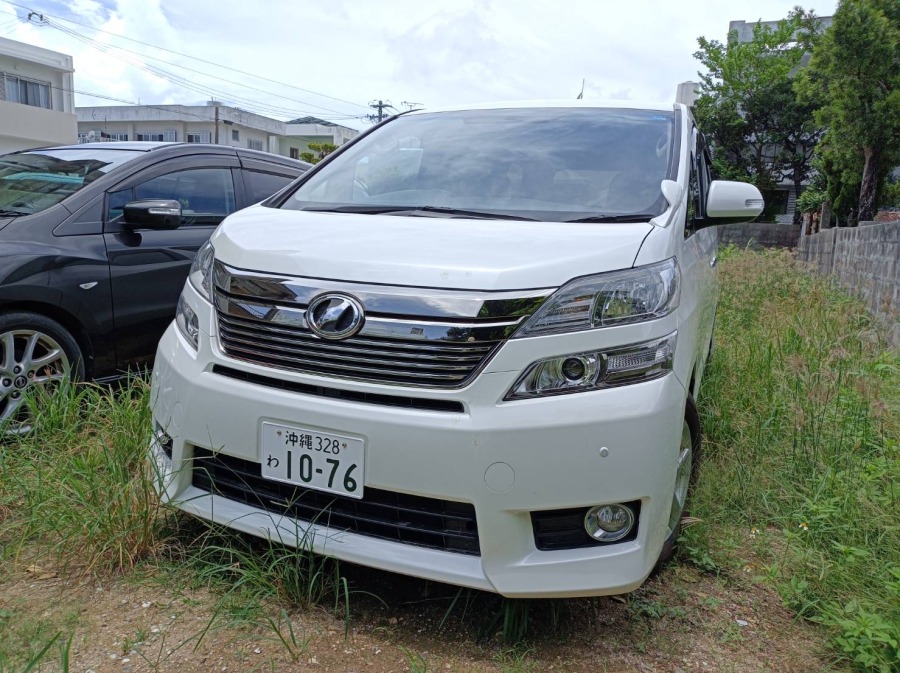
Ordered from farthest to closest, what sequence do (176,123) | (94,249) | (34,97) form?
(176,123)
(34,97)
(94,249)

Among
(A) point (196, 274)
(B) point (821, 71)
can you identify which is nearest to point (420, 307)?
(A) point (196, 274)

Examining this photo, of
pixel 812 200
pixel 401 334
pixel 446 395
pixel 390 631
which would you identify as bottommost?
pixel 390 631

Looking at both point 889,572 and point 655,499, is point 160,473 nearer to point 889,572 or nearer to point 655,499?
point 655,499

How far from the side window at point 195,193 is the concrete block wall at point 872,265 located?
15.2 feet

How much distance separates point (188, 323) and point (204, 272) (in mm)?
177

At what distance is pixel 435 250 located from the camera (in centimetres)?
208

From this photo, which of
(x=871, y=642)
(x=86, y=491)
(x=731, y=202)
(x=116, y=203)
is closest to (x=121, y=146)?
(x=116, y=203)

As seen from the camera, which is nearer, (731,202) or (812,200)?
(731,202)

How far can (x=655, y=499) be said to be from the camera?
1921 millimetres

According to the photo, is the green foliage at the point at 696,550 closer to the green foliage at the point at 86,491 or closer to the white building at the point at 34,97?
the green foliage at the point at 86,491

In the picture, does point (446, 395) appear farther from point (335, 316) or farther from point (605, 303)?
point (605, 303)

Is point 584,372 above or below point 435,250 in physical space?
below

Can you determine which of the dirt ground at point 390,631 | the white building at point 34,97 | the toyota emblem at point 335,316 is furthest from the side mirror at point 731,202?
the white building at point 34,97

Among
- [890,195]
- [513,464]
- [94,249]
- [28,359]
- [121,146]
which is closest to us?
[513,464]
